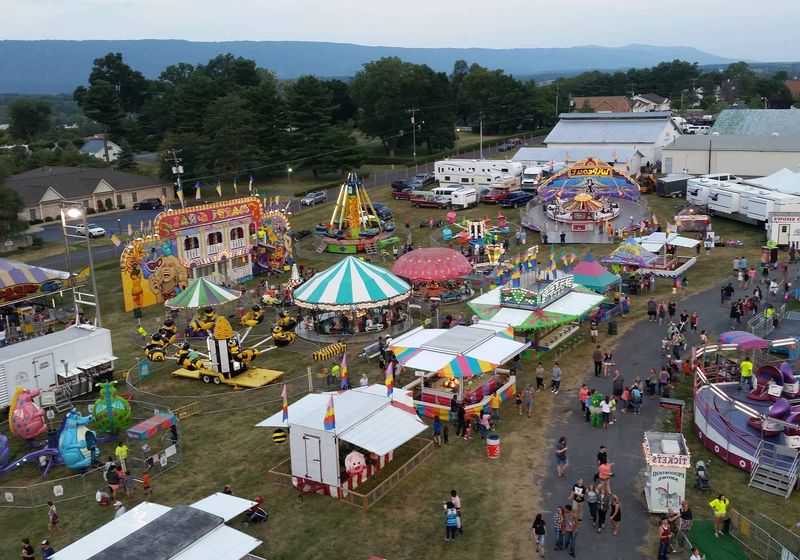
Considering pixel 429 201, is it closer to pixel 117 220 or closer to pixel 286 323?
pixel 117 220

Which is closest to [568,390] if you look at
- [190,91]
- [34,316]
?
[34,316]

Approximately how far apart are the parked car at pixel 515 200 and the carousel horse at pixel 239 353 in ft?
105

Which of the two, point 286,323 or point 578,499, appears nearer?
point 578,499

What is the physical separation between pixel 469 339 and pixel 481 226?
19.7m

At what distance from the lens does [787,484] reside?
17953 mm

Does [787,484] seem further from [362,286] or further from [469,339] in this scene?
[362,286]

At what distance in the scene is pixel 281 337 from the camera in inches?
1161

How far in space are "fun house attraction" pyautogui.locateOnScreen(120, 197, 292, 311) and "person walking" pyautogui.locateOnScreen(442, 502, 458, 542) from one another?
23793 mm

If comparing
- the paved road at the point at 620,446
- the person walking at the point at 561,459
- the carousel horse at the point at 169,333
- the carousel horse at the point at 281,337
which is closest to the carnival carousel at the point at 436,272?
the carousel horse at the point at 281,337

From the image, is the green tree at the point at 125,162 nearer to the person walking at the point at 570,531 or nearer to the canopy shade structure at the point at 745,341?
the canopy shade structure at the point at 745,341

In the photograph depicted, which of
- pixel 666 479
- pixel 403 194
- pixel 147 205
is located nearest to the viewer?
pixel 666 479

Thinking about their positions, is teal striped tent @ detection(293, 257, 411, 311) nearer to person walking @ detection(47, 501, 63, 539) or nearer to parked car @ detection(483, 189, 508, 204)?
person walking @ detection(47, 501, 63, 539)

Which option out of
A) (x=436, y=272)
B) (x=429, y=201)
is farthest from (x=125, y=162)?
(x=436, y=272)

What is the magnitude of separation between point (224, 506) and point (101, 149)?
316 feet
